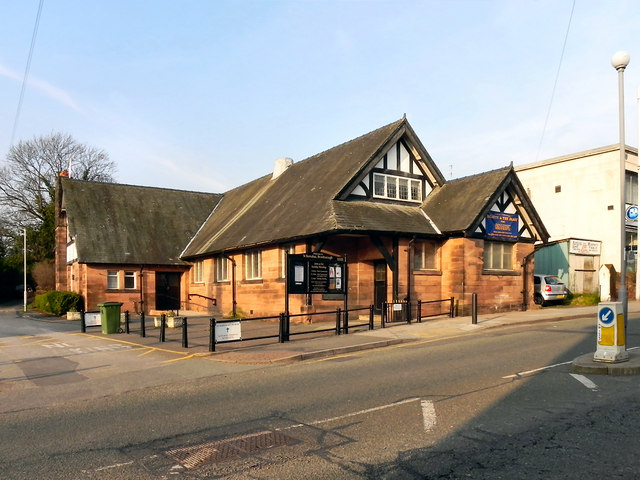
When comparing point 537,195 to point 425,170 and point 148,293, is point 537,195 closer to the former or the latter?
point 425,170

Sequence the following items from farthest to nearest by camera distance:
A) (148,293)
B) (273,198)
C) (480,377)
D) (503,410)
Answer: (148,293) → (273,198) → (480,377) → (503,410)

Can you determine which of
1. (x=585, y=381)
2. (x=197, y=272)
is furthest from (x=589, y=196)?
(x=585, y=381)

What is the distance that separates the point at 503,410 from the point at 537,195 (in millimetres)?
34626

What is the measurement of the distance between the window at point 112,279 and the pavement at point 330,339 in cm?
922

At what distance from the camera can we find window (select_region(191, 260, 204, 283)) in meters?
32.4

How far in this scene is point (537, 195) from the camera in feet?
129

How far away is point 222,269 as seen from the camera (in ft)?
95.8

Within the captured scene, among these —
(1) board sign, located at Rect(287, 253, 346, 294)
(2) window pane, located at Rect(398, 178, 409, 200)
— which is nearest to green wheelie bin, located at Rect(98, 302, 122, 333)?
(1) board sign, located at Rect(287, 253, 346, 294)

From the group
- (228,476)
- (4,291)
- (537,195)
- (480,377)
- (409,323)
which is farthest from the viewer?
(4,291)

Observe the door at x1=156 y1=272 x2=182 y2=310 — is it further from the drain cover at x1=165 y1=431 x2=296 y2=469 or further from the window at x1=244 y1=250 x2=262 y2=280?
the drain cover at x1=165 y1=431 x2=296 y2=469

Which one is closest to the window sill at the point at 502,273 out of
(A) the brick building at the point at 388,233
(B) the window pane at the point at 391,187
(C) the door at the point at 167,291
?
(A) the brick building at the point at 388,233

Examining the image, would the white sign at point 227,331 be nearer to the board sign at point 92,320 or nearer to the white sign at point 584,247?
the board sign at point 92,320

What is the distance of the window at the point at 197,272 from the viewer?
32406 millimetres

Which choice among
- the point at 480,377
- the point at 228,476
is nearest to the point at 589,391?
the point at 480,377
